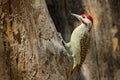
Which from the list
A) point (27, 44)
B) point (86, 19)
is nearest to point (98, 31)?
point (86, 19)

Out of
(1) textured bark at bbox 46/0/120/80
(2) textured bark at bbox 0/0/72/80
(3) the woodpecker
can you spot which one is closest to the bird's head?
(3) the woodpecker

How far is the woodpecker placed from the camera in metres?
2.78

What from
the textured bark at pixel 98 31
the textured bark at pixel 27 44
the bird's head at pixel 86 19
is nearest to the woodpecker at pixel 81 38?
the bird's head at pixel 86 19

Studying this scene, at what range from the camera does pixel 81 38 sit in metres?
2.88

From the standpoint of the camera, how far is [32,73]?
1.93m

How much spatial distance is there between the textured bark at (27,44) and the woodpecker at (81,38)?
0.71m

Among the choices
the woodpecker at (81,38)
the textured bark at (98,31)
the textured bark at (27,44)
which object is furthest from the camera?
the textured bark at (98,31)

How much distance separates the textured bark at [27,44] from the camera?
187 centimetres

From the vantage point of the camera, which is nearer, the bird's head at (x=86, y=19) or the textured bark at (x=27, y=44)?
the textured bark at (x=27, y=44)

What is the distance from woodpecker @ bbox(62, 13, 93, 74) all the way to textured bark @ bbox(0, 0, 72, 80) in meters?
0.71

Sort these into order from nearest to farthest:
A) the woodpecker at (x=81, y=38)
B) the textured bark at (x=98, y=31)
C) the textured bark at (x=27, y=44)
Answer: the textured bark at (x=27, y=44) < the woodpecker at (x=81, y=38) < the textured bark at (x=98, y=31)

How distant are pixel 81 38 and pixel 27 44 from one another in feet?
3.31

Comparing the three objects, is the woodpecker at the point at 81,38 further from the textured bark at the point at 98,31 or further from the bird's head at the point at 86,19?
the textured bark at the point at 98,31

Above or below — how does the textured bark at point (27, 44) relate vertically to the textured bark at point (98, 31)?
above
